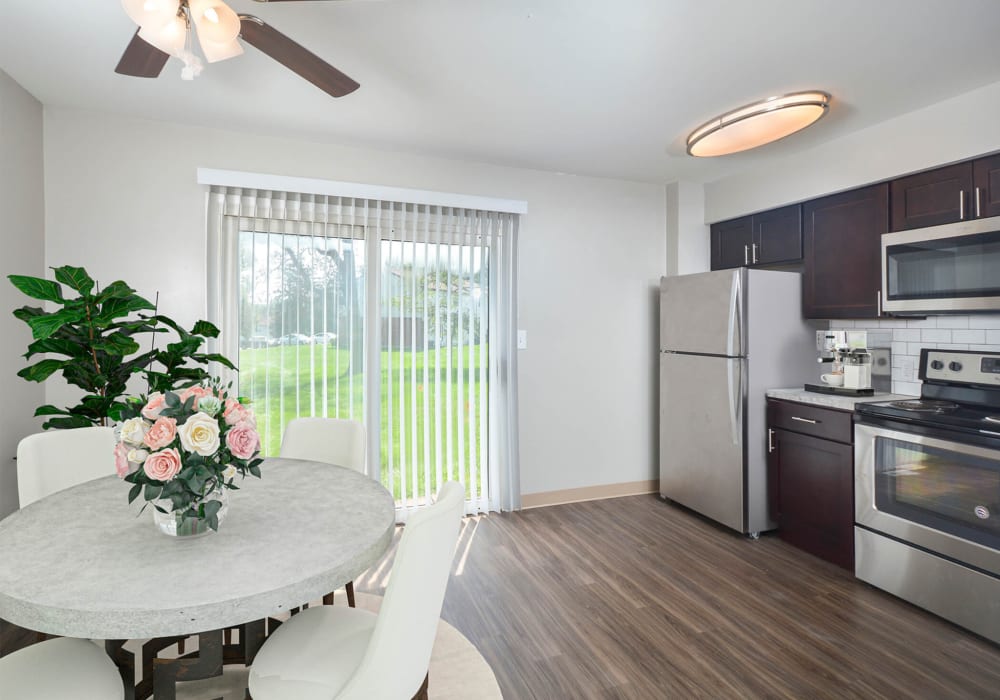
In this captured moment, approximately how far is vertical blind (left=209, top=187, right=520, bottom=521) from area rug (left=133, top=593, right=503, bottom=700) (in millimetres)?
1448

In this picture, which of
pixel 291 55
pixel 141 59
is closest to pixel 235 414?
pixel 291 55

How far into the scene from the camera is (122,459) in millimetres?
1355

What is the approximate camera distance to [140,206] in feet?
10.0

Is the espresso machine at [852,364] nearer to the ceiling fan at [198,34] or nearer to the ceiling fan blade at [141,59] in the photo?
the ceiling fan at [198,34]

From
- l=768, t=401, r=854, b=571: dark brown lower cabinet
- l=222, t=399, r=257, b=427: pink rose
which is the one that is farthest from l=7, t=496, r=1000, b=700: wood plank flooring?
l=222, t=399, r=257, b=427: pink rose

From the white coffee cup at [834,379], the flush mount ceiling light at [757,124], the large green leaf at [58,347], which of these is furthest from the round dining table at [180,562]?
the white coffee cup at [834,379]

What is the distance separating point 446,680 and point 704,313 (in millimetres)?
2754

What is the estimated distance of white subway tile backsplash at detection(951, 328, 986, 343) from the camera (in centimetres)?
280

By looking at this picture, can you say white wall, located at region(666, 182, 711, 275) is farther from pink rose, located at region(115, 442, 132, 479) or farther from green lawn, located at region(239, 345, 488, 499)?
pink rose, located at region(115, 442, 132, 479)

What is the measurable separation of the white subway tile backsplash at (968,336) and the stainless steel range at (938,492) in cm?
16

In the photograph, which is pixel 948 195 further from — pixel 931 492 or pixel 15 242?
pixel 15 242

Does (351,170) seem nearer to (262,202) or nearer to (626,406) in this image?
(262,202)

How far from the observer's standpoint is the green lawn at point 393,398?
10.8ft

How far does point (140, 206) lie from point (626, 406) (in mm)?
3615
